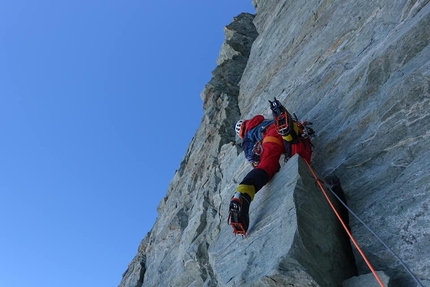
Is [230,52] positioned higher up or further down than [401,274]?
higher up

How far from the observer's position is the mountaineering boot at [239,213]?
5.72 metres

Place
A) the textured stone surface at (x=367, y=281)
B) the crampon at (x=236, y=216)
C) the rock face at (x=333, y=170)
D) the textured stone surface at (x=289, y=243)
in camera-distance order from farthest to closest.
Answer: the crampon at (x=236, y=216) → the rock face at (x=333, y=170) → the textured stone surface at (x=289, y=243) → the textured stone surface at (x=367, y=281)

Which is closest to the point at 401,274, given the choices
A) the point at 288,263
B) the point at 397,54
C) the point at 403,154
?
the point at 288,263

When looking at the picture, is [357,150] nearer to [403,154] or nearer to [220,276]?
[403,154]

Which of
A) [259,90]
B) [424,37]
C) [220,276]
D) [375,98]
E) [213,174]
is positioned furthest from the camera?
[259,90]

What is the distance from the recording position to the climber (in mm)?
5789

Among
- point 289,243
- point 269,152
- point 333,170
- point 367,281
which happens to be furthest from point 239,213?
point 333,170

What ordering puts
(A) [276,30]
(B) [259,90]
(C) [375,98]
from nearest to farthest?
(C) [375,98]
(B) [259,90]
(A) [276,30]

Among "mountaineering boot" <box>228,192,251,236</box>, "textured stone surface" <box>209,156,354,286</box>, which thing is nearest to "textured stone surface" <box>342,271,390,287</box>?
"textured stone surface" <box>209,156,354,286</box>

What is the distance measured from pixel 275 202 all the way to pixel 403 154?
6.34 ft

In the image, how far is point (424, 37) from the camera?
6418mm

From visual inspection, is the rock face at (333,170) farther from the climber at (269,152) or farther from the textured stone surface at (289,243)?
Answer: the climber at (269,152)

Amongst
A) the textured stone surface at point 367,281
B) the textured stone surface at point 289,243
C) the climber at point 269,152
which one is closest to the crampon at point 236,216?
the climber at point 269,152

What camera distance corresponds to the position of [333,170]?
6832 millimetres
